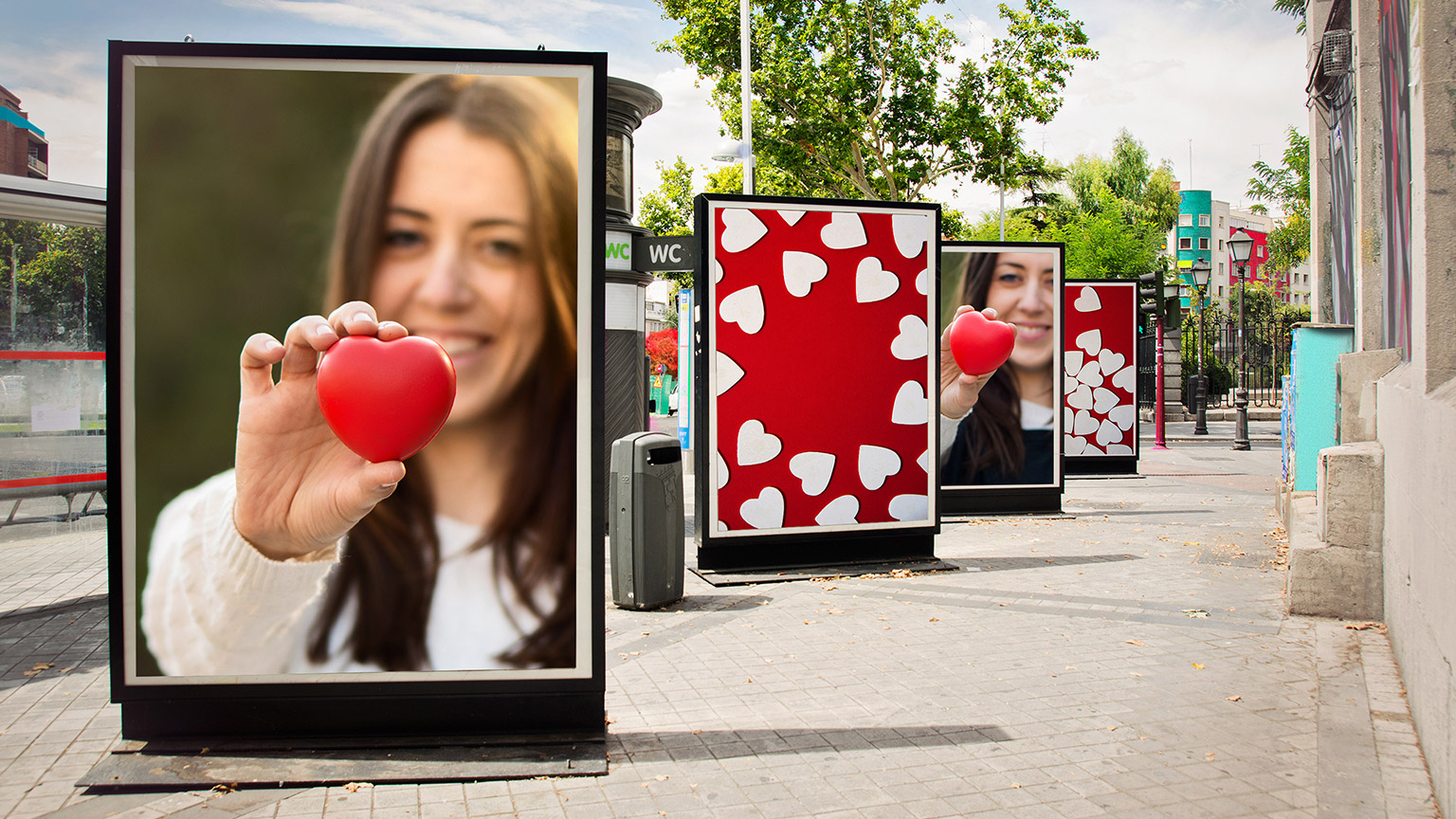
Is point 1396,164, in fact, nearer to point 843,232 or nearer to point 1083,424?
point 843,232

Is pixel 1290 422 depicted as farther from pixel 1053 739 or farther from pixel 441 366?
pixel 441 366

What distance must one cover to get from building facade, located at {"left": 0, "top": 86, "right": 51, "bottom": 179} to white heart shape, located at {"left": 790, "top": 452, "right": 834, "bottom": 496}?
24.0 m

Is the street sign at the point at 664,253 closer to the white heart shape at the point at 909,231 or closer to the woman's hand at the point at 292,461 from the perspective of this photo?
the white heart shape at the point at 909,231

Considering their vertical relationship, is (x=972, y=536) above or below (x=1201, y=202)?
below

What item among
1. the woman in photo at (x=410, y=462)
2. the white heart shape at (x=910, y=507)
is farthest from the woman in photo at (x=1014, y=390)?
the woman in photo at (x=410, y=462)

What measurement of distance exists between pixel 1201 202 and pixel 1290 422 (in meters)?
119

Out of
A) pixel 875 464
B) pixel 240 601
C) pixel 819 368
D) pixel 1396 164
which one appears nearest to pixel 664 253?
pixel 819 368

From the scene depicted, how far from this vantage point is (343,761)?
14.2 feet

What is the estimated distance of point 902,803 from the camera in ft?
12.9

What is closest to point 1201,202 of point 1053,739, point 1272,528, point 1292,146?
point 1292,146

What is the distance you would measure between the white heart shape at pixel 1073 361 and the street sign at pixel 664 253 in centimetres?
806

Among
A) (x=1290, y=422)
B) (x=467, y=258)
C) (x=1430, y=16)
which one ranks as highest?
(x=1430, y=16)

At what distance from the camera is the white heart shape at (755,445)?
878 centimetres

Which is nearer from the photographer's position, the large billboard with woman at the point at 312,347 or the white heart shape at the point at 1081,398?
the large billboard with woman at the point at 312,347
